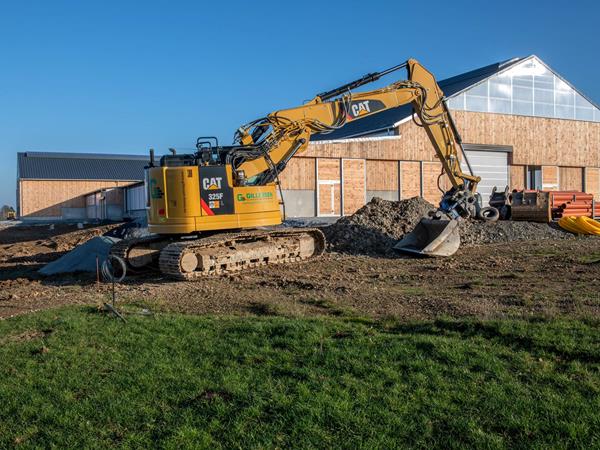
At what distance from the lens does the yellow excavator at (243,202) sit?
13.1m

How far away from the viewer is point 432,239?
652 inches

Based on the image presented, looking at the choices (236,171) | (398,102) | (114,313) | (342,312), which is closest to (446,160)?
(398,102)

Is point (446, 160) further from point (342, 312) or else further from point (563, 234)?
point (342, 312)

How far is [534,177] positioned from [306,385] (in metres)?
33.3

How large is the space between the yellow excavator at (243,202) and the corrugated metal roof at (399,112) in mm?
14244

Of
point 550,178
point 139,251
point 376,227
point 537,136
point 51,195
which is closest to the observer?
point 139,251

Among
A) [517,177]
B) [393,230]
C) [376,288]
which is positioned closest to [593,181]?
[517,177]

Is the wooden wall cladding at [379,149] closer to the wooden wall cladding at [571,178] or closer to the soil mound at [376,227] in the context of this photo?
the soil mound at [376,227]

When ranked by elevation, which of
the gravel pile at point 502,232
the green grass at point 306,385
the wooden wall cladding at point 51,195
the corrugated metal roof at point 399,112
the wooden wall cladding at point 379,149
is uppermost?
the corrugated metal roof at point 399,112

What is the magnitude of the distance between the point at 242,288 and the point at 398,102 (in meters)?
7.74

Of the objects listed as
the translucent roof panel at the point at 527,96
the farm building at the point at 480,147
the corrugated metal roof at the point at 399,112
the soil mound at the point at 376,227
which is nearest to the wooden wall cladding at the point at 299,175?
the farm building at the point at 480,147

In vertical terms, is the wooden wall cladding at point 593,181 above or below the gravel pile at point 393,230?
above

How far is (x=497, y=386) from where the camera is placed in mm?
5453

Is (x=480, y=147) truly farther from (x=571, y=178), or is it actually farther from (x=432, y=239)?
(x=432, y=239)
